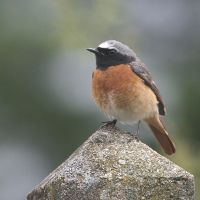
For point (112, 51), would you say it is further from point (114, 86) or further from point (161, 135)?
point (161, 135)

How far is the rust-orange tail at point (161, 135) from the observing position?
21.6 feet

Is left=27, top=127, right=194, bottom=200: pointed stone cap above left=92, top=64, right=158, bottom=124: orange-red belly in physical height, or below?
above

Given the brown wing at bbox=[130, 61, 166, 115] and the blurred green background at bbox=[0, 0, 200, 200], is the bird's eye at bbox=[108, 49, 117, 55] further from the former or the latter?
the blurred green background at bbox=[0, 0, 200, 200]

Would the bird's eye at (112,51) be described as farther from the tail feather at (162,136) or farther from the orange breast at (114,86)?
the tail feather at (162,136)

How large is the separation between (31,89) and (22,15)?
3162 millimetres

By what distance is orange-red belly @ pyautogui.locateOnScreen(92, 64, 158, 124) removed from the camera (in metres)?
6.80

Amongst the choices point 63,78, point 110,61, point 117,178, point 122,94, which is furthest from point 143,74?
point 63,78

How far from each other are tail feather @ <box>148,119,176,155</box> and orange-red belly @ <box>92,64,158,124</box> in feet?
0.74

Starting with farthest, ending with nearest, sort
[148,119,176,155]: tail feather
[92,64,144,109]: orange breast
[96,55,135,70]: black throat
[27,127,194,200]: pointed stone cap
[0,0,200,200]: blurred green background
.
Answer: [0,0,200,200]: blurred green background, [96,55,135,70]: black throat, [92,64,144,109]: orange breast, [148,119,176,155]: tail feather, [27,127,194,200]: pointed stone cap

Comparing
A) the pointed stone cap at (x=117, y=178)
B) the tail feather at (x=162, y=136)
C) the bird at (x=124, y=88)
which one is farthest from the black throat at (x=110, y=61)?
the pointed stone cap at (x=117, y=178)

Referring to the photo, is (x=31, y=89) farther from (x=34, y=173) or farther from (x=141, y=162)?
(x=141, y=162)

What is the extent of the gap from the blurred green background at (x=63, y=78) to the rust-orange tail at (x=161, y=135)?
0.30 metres

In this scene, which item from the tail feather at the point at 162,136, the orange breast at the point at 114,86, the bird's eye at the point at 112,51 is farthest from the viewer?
the bird's eye at the point at 112,51

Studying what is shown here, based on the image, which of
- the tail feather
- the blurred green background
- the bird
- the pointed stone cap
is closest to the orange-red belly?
the bird
